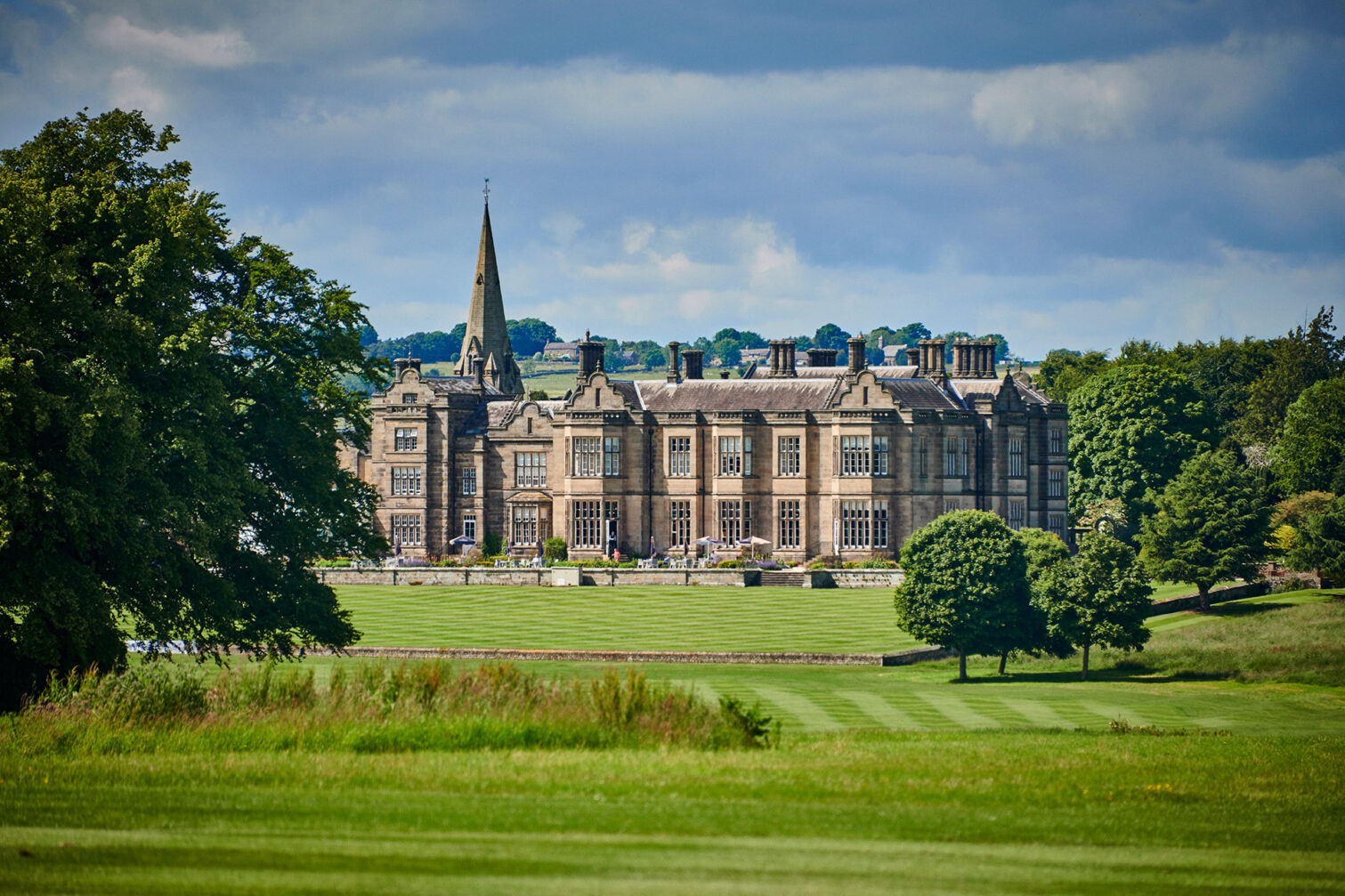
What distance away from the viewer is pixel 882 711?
34500mm

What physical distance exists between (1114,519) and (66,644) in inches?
2457

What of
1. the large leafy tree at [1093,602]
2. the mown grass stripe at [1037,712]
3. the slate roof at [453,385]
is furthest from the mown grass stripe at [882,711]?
the slate roof at [453,385]

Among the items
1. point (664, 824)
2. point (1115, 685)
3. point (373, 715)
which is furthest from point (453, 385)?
point (664, 824)

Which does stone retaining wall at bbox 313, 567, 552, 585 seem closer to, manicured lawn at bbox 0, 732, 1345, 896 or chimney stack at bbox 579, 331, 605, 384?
chimney stack at bbox 579, 331, 605, 384

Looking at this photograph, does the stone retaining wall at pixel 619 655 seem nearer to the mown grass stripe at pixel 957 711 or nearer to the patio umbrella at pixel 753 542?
the mown grass stripe at pixel 957 711

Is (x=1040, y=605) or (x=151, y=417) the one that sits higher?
(x=151, y=417)

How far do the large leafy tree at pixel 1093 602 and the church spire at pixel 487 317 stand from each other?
178 feet

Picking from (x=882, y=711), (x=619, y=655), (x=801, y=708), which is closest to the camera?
(x=801, y=708)

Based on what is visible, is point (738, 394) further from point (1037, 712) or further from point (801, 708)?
point (801, 708)

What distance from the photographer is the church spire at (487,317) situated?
97.4 m

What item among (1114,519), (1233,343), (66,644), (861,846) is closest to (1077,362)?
(1233,343)

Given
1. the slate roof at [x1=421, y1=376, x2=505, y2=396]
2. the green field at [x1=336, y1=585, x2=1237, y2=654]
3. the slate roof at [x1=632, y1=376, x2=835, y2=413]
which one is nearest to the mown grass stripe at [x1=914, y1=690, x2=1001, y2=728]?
the green field at [x1=336, y1=585, x2=1237, y2=654]

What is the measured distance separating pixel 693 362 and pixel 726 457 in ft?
26.4

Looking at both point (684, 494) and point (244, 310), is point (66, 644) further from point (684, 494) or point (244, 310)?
point (684, 494)
